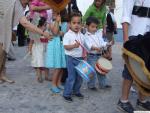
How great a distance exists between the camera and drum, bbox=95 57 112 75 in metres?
6.26

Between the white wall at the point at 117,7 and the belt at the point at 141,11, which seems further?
the white wall at the point at 117,7

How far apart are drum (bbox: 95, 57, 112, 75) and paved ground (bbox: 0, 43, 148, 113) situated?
382mm

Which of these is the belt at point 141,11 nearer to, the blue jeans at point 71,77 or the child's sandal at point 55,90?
the blue jeans at point 71,77

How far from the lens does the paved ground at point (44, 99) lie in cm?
546

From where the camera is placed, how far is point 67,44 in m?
5.65

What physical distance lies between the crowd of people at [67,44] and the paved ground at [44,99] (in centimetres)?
16

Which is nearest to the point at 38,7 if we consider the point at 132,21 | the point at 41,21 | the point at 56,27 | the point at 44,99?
the point at 41,21

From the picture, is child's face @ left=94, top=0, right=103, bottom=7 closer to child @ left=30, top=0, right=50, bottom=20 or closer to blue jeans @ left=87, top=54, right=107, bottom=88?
child @ left=30, top=0, right=50, bottom=20

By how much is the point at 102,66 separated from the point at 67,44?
88 centimetres

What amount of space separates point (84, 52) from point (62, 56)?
49cm

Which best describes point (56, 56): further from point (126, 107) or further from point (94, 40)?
point (126, 107)

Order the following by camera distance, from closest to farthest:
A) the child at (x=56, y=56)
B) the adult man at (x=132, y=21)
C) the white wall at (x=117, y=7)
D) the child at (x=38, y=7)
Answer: the adult man at (x=132, y=21) < the child at (x=56, y=56) < the child at (x=38, y=7) < the white wall at (x=117, y=7)

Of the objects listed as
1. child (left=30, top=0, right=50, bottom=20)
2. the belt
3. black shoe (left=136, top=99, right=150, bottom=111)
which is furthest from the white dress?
the belt

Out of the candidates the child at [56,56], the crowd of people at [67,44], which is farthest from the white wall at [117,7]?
the child at [56,56]
